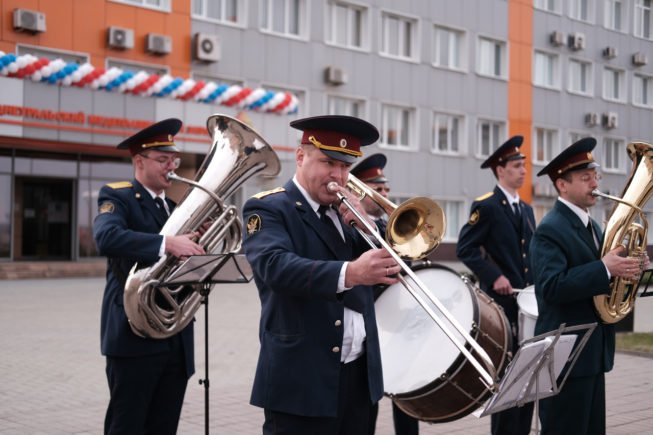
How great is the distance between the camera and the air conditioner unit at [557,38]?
3512 centimetres

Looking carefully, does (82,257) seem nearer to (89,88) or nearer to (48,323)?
(89,88)

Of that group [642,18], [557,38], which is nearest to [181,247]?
[557,38]

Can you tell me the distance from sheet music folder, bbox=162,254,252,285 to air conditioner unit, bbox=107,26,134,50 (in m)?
19.0

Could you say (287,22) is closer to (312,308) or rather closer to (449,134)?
(449,134)

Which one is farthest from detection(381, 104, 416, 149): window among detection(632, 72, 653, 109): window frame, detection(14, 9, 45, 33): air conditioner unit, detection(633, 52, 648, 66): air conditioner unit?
detection(632, 72, 653, 109): window frame

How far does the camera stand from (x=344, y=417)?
366 centimetres

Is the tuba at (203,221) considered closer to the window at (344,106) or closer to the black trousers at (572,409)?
the black trousers at (572,409)

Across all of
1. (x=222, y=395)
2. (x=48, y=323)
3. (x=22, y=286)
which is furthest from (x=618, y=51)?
(x=222, y=395)

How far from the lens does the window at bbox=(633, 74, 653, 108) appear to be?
39.8m

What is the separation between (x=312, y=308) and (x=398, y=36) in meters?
27.4

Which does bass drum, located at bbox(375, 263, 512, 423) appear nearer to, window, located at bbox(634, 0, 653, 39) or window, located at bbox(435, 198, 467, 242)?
window, located at bbox(435, 198, 467, 242)

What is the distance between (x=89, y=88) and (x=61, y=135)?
1428mm

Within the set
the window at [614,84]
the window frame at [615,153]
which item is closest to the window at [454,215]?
the window frame at [615,153]

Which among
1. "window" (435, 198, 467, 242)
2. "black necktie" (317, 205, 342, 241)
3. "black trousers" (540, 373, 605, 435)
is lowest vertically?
"black trousers" (540, 373, 605, 435)
